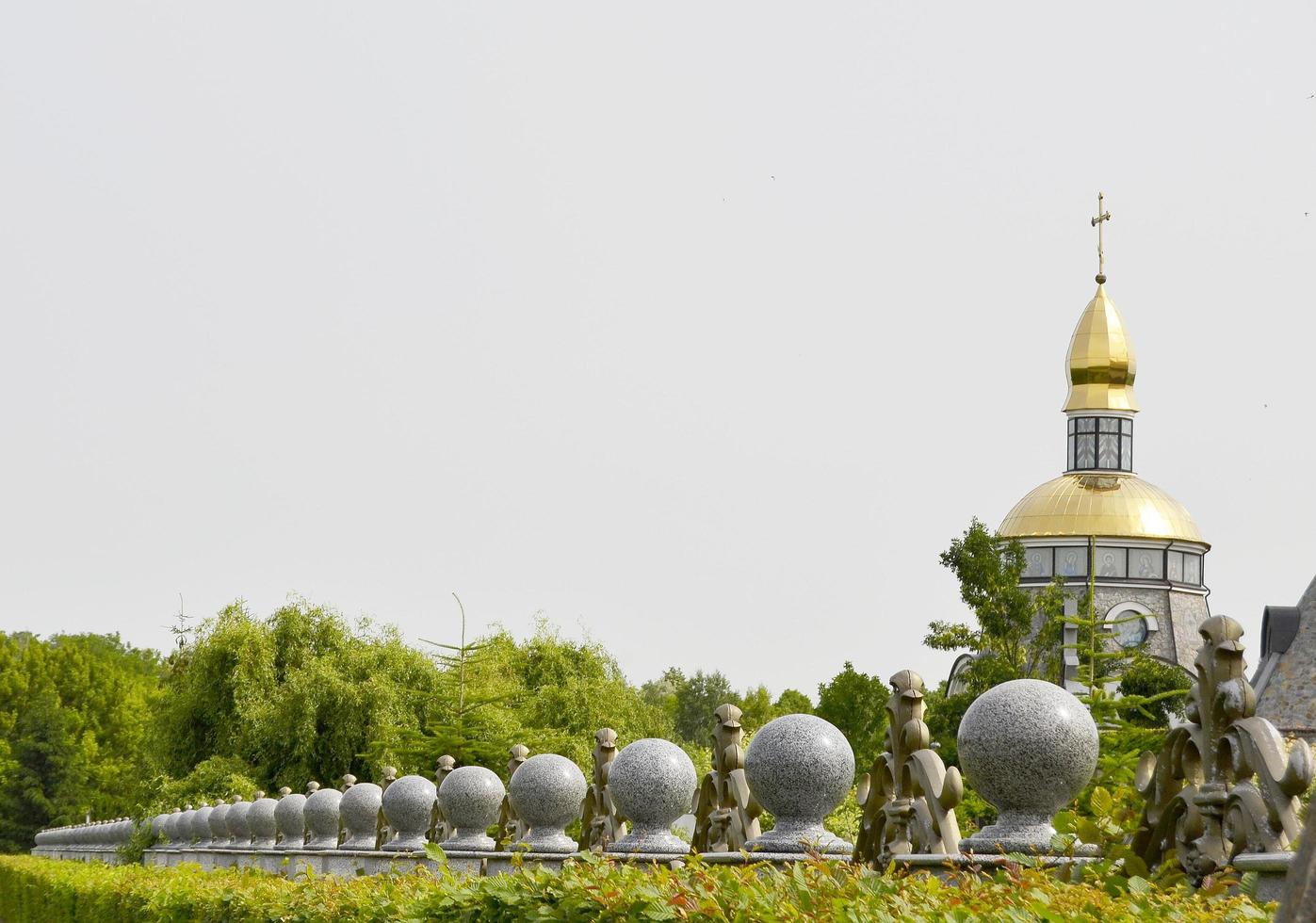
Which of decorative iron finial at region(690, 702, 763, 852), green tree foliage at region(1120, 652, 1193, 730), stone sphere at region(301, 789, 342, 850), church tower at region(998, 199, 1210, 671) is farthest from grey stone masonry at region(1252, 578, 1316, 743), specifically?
decorative iron finial at region(690, 702, 763, 852)

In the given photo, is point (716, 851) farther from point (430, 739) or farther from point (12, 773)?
point (12, 773)

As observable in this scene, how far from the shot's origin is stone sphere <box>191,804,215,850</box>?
80.6 ft

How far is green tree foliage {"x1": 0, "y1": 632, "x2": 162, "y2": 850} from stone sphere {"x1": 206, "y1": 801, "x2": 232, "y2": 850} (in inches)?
1722

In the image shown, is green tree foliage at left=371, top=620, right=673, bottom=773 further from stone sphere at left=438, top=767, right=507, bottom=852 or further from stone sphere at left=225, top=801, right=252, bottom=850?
stone sphere at left=438, top=767, right=507, bottom=852

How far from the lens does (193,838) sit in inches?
1015

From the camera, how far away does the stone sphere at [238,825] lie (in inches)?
869

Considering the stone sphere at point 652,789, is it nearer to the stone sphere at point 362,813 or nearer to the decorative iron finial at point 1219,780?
the decorative iron finial at point 1219,780

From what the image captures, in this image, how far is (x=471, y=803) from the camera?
1362 cm

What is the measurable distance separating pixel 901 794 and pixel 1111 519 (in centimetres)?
6012

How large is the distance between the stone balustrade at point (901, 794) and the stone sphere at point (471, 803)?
1cm

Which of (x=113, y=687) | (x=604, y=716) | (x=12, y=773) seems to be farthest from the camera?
(x=113, y=687)

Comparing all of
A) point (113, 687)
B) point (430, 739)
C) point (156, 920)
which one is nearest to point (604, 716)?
point (430, 739)

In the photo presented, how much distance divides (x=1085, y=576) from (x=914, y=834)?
192 feet

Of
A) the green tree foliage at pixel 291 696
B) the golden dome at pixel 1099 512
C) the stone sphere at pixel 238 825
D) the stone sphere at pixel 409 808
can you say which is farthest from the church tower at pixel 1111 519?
the stone sphere at pixel 409 808
